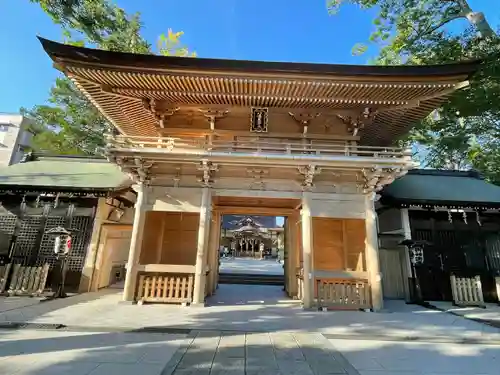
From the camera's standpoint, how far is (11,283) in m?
8.48

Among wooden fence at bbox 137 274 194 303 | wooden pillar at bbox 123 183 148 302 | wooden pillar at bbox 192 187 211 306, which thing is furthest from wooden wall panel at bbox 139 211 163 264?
wooden pillar at bbox 192 187 211 306

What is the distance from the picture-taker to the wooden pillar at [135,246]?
7508mm

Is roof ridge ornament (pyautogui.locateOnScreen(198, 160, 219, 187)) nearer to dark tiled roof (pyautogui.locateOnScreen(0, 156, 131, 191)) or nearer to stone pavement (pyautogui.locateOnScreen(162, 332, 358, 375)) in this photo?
dark tiled roof (pyautogui.locateOnScreen(0, 156, 131, 191))

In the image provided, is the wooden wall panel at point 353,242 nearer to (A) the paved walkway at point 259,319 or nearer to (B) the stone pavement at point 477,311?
(A) the paved walkway at point 259,319

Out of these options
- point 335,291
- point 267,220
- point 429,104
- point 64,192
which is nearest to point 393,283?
point 335,291

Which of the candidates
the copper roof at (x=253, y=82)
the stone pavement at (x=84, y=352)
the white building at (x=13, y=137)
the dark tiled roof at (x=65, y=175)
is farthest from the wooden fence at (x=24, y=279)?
the white building at (x=13, y=137)

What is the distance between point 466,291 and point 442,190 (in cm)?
389

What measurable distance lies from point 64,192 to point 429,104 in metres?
13.2

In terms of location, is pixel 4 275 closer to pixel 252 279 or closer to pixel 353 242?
pixel 252 279

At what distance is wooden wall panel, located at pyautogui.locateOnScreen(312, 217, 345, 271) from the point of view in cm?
1007

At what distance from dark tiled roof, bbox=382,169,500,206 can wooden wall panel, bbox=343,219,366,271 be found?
1448mm

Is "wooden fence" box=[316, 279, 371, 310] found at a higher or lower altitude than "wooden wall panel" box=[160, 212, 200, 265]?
lower

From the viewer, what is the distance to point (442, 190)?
10375 mm

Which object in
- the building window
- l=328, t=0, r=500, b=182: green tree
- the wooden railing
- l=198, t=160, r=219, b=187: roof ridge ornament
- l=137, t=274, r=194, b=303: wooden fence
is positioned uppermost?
l=328, t=0, r=500, b=182: green tree
